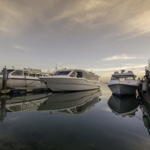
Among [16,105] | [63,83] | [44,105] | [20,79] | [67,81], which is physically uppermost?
[20,79]

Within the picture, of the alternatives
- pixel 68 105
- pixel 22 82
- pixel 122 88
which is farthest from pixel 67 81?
pixel 22 82

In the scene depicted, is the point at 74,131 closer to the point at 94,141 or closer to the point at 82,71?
→ the point at 94,141

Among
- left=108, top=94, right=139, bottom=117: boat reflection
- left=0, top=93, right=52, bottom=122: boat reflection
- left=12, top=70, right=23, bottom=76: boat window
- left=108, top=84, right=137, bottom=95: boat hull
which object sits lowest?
left=108, top=94, right=139, bottom=117: boat reflection

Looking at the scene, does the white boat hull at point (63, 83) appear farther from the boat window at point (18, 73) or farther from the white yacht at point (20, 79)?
the boat window at point (18, 73)

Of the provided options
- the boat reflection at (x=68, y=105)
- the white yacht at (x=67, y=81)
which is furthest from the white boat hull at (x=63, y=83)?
the boat reflection at (x=68, y=105)

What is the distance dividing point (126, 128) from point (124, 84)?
33.5 ft

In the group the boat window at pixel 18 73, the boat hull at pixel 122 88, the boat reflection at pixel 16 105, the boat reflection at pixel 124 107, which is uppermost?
the boat window at pixel 18 73

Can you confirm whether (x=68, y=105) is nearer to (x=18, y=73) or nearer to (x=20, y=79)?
(x=20, y=79)

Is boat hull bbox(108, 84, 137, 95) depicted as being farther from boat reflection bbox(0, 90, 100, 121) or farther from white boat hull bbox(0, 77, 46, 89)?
white boat hull bbox(0, 77, 46, 89)

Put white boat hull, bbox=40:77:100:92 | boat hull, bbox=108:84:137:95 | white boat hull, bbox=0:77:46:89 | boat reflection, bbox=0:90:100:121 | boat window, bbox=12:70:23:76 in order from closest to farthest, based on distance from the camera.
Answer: boat reflection, bbox=0:90:100:121, boat hull, bbox=108:84:137:95, white boat hull, bbox=40:77:100:92, white boat hull, bbox=0:77:46:89, boat window, bbox=12:70:23:76

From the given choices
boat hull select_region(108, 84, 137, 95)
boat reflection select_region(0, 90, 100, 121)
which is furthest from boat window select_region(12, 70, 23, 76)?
boat hull select_region(108, 84, 137, 95)

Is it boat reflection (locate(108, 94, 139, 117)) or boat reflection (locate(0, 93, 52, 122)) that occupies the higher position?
boat reflection (locate(0, 93, 52, 122))

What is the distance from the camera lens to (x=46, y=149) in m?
3.87

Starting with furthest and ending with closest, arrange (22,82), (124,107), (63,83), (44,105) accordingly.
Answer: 1. (22,82)
2. (63,83)
3. (44,105)
4. (124,107)
